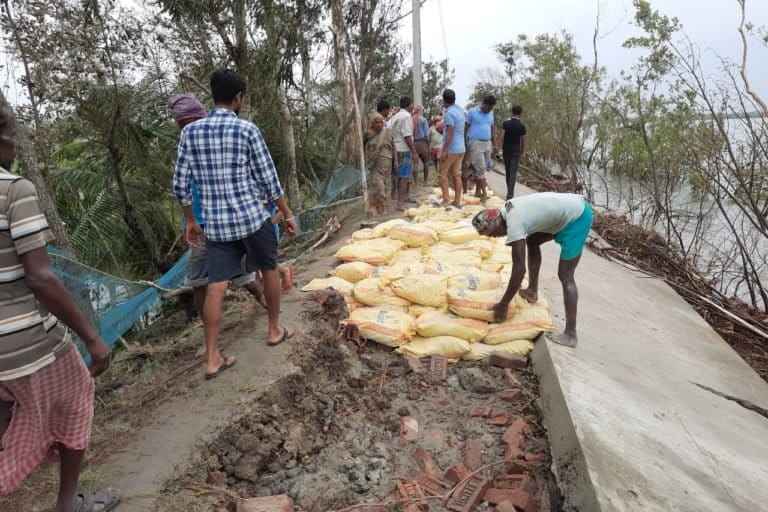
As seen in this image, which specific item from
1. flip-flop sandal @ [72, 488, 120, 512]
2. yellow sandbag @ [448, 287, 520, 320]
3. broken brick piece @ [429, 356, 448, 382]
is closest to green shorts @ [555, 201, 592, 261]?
yellow sandbag @ [448, 287, 520, 320]

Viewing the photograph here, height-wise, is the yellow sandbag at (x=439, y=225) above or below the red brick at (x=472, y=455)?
above

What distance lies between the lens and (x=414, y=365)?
10.0 ft

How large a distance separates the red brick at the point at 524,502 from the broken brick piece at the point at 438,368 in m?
1.04

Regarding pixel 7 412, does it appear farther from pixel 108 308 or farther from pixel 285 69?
pixel 285 69

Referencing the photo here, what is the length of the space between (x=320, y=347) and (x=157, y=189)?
3669mm

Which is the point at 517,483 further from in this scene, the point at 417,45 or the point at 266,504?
the point at 417,45

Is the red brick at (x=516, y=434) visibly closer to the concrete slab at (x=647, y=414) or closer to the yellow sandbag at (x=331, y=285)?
the concrete slab at (x=647, y=414)

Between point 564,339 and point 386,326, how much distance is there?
46.1 inches

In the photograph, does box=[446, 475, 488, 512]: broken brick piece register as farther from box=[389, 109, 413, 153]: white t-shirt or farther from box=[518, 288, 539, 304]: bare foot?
box=[389, 109, 413, 153]: white t-shirt

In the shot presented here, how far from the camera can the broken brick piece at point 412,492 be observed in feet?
6.45

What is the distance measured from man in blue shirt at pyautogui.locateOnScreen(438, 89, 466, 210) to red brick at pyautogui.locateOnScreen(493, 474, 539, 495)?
4.25 meters

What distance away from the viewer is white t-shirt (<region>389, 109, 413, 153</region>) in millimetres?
6156

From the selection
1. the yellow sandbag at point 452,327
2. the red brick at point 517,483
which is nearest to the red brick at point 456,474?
the red brick at point 517,483

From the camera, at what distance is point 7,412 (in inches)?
52.7
